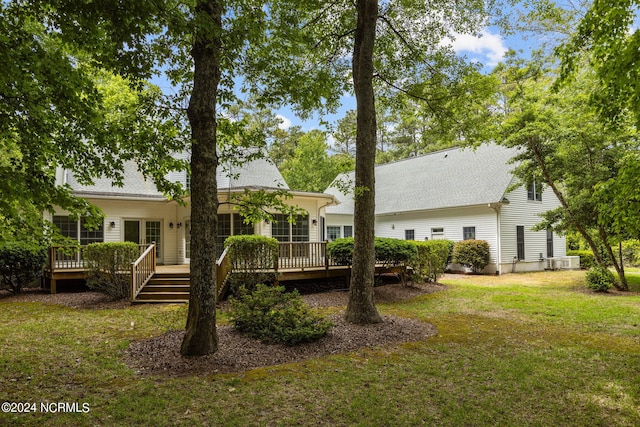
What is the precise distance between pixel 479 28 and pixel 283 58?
6069mm

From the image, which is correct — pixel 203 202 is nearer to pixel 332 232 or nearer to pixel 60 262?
pixel 60 262

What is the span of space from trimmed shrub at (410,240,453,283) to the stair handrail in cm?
774

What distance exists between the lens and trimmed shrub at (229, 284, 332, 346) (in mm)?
6086

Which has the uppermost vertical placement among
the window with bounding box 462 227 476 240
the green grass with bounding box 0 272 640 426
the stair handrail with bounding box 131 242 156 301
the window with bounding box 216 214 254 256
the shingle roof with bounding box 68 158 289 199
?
Answer: the shingle roof with bounding box 68 158 289 199

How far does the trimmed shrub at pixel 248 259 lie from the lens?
32.2 feet

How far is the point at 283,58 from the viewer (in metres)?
6.54

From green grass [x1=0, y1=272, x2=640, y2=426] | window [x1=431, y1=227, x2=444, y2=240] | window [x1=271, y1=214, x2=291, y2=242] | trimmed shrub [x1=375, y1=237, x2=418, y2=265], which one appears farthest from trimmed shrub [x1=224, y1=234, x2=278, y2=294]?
window [x1=431, y1=227, x2=444, y2=240]

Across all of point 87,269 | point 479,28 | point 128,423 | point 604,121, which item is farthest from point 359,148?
point 87,269

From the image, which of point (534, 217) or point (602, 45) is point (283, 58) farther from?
point (534, 217)

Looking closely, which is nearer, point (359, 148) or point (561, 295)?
point (359, 148)

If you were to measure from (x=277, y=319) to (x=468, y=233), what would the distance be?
14715 millimetres

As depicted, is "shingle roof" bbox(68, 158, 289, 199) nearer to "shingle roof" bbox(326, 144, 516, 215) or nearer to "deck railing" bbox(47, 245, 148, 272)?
"deck railing" bbox(47, 245, 148, 272)

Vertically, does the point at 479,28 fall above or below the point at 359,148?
above

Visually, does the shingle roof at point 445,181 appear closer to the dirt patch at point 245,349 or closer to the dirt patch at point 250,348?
the dirt patch at point 250,348
